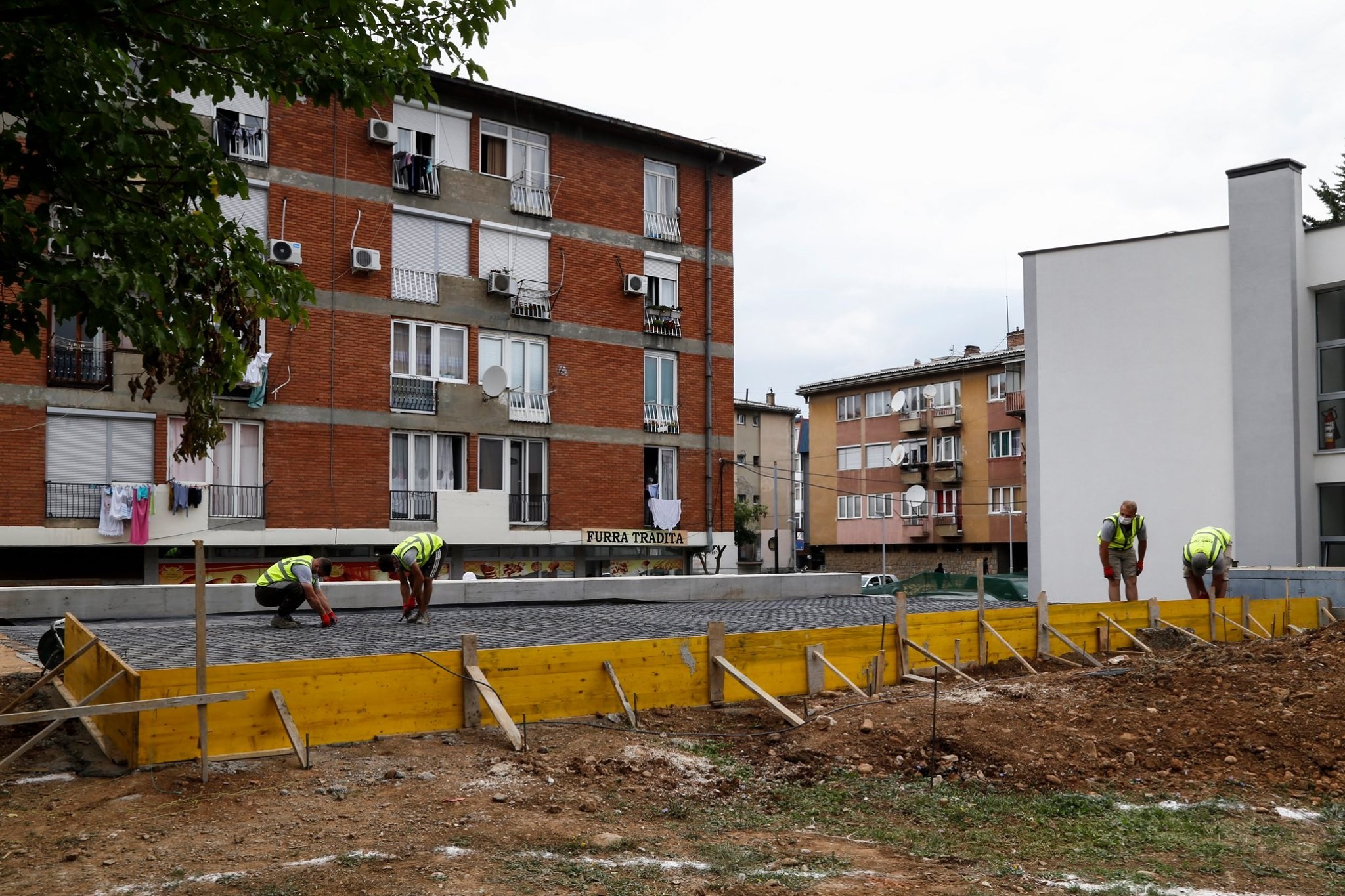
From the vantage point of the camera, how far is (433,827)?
6.48m

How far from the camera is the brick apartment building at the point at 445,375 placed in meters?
23.2

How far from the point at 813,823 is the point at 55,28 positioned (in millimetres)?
6600

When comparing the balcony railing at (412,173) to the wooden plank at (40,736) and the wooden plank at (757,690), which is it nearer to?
the wooden plank at (757,690)

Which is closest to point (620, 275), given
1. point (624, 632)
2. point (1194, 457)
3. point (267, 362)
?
point (267, 362)

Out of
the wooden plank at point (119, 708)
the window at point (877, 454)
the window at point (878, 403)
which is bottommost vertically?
the wooden plank at point (119, 708)

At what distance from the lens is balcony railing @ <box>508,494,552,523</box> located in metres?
28.2

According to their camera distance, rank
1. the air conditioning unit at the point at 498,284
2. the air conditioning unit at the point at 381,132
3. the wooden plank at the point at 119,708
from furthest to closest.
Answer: the air conditioning unit at the point at 498,284, the air conditioning unit at the point at 381,132, the wooden plank at the point at 119,708

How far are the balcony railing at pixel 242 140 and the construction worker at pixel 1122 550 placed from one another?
18.2 metres

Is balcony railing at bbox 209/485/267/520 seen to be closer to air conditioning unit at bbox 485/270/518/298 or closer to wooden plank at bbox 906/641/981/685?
air conditioning unit at bbox 485/270/518/298

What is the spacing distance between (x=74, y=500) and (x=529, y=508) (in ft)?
32.2

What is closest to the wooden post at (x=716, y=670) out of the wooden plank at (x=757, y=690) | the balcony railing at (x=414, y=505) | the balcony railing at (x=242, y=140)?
the wooden plank at (x=757, y=690)

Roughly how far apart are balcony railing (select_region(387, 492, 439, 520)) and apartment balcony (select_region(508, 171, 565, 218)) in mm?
7194

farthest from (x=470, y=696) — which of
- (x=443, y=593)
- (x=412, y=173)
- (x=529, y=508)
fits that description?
(x=412, y=173)

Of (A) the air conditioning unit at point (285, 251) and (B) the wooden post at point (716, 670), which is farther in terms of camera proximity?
(A) the air conditioning unit at point (285, 251)
